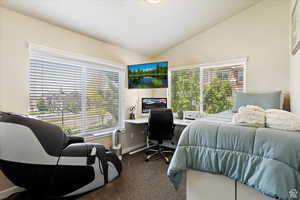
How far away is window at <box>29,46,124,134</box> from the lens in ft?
7.75

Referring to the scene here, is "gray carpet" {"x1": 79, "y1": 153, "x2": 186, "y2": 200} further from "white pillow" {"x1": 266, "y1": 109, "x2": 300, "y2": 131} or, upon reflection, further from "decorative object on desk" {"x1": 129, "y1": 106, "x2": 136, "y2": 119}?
"white pillow" {"x1": 266, "y1": 109, "x2": 300, "y2": 131}

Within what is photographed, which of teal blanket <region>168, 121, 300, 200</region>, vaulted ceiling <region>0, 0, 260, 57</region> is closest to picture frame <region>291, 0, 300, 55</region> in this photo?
vaulted ceiling <region>0, 0, 260, 57</region>

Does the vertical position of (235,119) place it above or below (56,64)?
below

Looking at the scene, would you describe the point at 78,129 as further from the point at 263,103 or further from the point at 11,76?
the point at 263,103

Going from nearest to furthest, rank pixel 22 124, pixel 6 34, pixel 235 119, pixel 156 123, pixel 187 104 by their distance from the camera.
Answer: pixel 235 119 < pixel 22 124 < pixel 6 34 < pixel 156 123 < pixel 187 104

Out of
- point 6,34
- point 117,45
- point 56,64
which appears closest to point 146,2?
point 117,45

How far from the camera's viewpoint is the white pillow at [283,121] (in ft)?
3.95

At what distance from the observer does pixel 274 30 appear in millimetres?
2785

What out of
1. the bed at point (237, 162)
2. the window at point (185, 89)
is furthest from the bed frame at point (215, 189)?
the window at point (185, 89)

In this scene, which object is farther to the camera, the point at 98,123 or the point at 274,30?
the point at 98,123

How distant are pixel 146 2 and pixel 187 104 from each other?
2339mm

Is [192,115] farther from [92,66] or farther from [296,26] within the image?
[92,66]

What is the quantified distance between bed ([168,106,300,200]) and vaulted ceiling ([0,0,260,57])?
2008mm

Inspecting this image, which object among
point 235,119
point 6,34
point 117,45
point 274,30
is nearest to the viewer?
point 235,119
